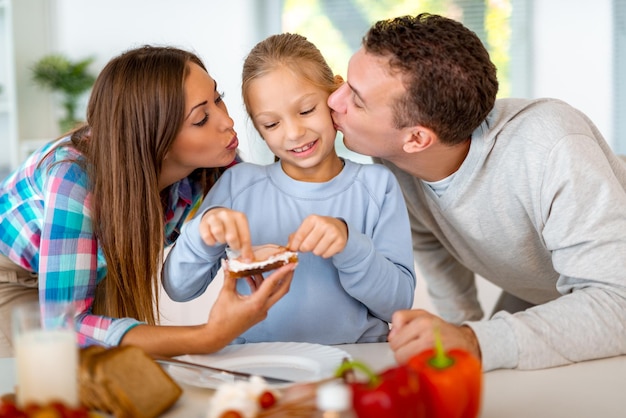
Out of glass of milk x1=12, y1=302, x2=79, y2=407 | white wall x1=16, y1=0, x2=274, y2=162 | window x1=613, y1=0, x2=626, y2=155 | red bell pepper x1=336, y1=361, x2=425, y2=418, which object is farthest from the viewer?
white wall x1=16, y1=0, x2=274, y2=162

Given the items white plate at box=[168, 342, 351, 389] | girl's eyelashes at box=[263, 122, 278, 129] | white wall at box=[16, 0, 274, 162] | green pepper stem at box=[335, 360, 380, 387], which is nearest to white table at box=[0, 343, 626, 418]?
white plate at box=[168, 342, 351, 389]

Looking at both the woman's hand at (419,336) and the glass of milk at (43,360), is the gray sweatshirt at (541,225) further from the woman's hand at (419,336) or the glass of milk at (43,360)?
the glass of milk at (43,360)

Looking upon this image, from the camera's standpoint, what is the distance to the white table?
110 centimetres

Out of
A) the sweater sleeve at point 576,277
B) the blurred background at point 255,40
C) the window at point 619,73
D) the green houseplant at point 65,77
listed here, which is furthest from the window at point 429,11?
the sweater sleeve at point 576,277

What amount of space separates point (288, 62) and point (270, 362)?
2.35 feet

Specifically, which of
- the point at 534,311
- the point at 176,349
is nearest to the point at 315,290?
the point at 176,349

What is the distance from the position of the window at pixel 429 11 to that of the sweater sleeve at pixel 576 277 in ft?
12.6

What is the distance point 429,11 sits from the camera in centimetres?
530

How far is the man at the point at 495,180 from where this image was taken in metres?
1.37

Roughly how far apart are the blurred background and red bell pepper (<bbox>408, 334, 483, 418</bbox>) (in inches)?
166

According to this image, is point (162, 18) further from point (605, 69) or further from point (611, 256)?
point (611, 256)

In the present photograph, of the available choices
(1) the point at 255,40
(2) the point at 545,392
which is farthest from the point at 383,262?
(1) the point at 255,40

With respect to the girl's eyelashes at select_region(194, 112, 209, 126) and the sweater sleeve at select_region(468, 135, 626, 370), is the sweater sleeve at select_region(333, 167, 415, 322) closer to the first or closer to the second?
the sweater sleeve at select_region(468, 135, 626, 370)

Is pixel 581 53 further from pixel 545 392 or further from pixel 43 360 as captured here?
pixel 43 360
